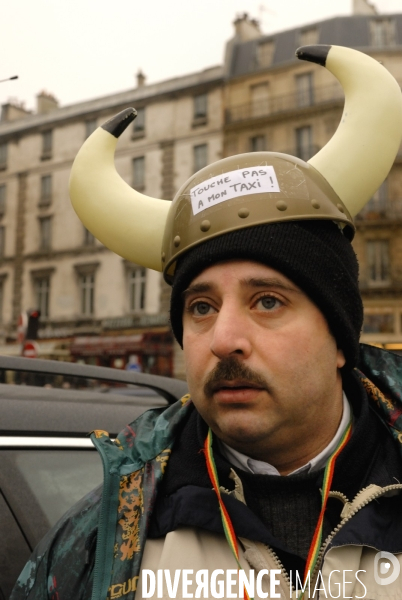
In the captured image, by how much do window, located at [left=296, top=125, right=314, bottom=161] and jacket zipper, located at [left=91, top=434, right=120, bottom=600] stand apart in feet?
81.0

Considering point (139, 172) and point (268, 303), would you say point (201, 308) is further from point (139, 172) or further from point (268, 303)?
point (139, 172)

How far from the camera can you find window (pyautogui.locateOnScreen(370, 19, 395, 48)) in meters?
27.6

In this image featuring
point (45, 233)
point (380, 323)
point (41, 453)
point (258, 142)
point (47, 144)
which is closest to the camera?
point (41, 453)

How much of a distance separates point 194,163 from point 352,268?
24437 mm

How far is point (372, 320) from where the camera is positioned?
23.6 m

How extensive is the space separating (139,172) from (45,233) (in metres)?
5.38

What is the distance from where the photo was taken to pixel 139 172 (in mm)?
26688

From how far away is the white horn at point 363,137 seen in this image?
68.4 inches

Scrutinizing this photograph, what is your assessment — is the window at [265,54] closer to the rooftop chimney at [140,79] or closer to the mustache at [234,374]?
the rooftop chimney at [140,79]

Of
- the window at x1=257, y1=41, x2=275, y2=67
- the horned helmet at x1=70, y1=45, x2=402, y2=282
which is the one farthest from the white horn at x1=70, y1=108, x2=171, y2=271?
the window at x1=257, y1=41, x2=275, y2=67

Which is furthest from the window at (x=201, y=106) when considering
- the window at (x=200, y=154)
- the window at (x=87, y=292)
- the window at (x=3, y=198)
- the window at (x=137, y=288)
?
the window at (x=3, y=198)

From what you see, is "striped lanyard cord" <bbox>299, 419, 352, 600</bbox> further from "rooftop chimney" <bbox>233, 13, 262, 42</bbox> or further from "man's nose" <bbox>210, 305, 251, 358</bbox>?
"rooftop chimney" <bbox>233, 13, 262, 42</bbox>

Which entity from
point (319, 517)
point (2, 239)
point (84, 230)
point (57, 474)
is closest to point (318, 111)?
point (84, 230)

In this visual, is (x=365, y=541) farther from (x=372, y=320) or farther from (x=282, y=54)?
(x=282, y=54)
